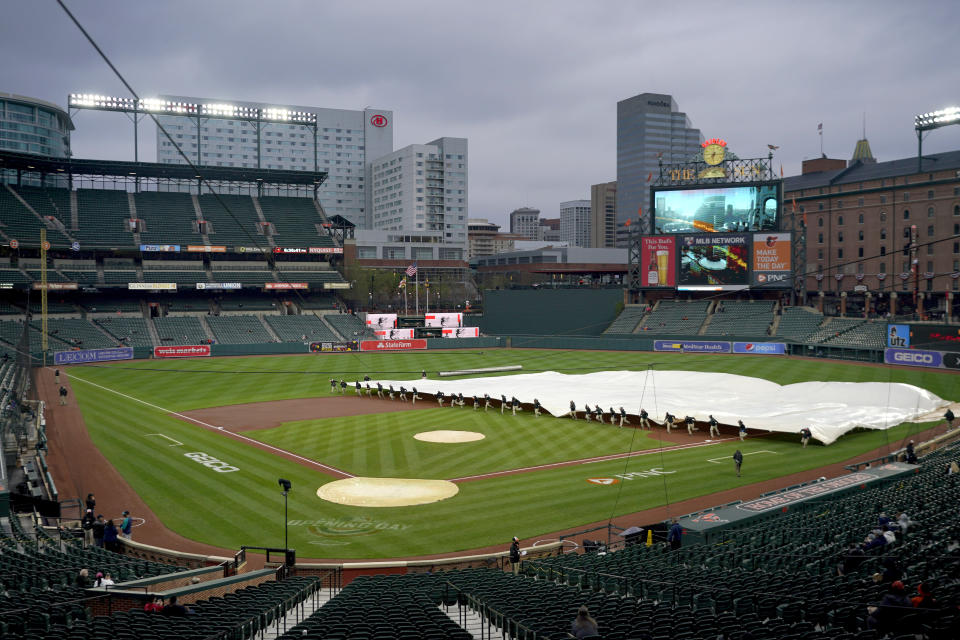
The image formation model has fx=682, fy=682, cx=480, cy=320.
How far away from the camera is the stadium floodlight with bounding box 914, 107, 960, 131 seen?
76688 mm

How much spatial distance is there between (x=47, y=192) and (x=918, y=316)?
3889 inches

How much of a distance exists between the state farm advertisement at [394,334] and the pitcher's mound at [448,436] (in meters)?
49.6

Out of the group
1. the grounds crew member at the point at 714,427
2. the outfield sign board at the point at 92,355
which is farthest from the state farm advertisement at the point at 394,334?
the grounds crew member at the point at 714,427

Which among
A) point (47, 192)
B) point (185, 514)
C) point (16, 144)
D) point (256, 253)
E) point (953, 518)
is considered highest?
point (16, 144)

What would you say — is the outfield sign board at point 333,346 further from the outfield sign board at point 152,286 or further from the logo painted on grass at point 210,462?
the logo painted on grass at point 210,462

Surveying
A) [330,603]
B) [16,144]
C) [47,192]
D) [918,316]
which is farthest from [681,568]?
[16,144]

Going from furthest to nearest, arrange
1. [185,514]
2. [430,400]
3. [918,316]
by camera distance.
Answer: [918,316], [430,400], [185,514]

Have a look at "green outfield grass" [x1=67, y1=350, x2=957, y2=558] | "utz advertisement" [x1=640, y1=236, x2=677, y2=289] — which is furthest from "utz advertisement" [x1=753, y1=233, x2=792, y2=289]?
"green outfield grass" [x1=67, y1=350, x2=957, y2=558]

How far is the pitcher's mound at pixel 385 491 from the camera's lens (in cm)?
2391

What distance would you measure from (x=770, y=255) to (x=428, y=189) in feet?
335

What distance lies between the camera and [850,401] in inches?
1419

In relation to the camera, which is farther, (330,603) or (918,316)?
(918,316)

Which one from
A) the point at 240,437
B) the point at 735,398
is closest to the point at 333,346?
the point at 240,437

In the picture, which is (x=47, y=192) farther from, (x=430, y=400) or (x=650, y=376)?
(x=650, y=376)
